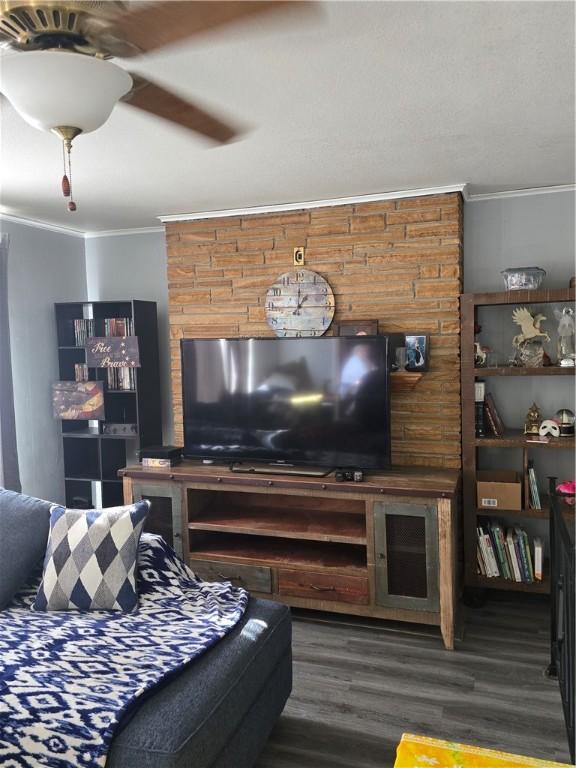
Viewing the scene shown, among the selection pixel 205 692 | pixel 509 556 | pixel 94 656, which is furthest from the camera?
pixel 509 556

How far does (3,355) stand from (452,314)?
9.28 feet

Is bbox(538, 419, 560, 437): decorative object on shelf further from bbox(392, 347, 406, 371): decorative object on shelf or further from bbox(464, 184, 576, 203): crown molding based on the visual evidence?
bbox(464, 184, 576, 203): crown molding

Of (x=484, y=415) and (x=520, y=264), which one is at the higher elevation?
(x=520, y=264)

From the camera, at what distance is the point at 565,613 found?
2.29 meters

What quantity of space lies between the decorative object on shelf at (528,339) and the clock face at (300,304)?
3.62ft

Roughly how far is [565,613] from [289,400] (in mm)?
1864

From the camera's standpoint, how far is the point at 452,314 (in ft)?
12.0

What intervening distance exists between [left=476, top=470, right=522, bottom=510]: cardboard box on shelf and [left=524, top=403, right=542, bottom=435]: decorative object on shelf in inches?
10.7

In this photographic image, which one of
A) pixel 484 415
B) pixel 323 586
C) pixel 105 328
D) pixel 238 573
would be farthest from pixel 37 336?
pixel 484 415

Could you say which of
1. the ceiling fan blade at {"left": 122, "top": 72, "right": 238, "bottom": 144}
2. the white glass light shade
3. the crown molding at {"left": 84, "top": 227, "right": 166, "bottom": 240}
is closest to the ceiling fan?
the white glass light shade

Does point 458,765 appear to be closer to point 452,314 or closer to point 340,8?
point 340,8

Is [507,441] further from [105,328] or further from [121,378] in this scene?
[105,328]

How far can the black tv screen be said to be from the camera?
349cm

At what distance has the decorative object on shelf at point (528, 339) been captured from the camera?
355 centimetres
